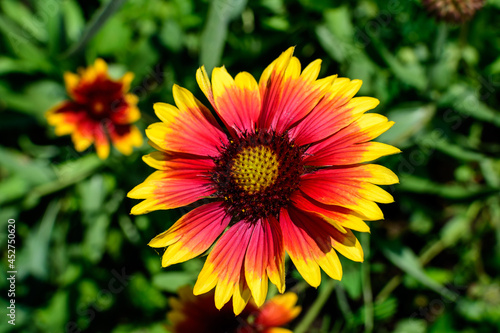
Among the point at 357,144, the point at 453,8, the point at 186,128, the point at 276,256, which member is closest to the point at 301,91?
the point at 357,144

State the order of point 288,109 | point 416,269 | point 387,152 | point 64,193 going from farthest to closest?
point 64,193 → point 416,269 → point 288,109 → point 387,152

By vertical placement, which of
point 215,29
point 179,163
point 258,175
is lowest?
point 258,175

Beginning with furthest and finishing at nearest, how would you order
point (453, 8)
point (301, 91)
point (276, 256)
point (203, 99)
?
1. point (203, 99)
2. point (453, 8)
3. point (301, 91)
4. point (276, 256)

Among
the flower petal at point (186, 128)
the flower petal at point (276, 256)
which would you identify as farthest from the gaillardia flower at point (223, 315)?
the flower petal at point (186, 128)

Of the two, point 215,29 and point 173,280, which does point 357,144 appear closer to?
point 215,29

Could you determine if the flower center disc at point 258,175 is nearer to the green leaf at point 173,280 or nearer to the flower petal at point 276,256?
the flower petal at point 276,256

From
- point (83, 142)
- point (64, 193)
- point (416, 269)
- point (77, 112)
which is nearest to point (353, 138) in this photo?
point (416, 269)

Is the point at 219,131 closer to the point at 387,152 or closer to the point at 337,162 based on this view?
the point at 337,162
